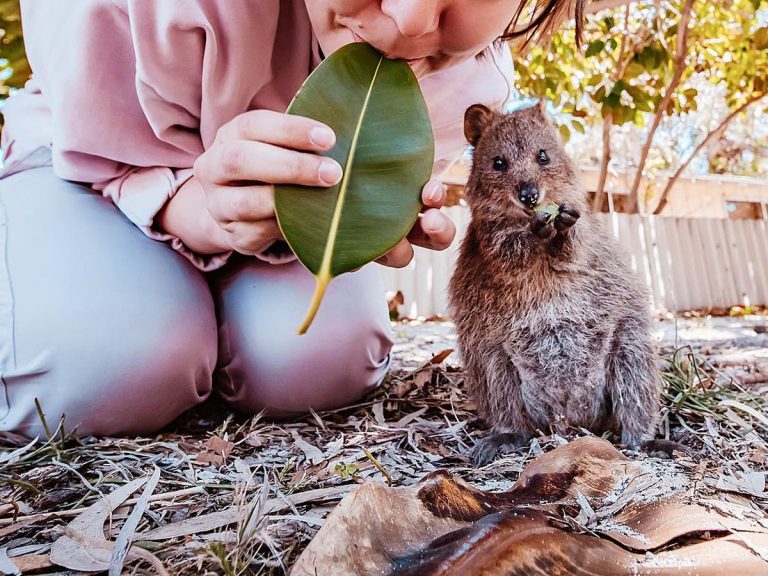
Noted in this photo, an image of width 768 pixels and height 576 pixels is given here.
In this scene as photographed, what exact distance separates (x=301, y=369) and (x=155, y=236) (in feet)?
1.60

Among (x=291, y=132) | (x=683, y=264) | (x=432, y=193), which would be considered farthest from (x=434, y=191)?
(x=683, y=264)

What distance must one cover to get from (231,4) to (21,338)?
849 millimetres

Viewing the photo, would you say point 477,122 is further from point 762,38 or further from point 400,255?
point 762,38

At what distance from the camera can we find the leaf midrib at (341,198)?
0.82m

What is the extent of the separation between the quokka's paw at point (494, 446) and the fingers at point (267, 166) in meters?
0.63

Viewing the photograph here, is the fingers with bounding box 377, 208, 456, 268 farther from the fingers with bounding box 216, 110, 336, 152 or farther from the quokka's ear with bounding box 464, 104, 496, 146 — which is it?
the quokka's ear with bounding box 464, 104, 496, 146

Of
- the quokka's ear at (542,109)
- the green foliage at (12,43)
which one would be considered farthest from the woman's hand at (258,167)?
the green foliage at (12,43)

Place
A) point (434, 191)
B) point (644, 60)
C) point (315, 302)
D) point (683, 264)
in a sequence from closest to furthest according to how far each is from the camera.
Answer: point (315, 302) < point (434, 191) < point (644, 60) < point (683, 264)

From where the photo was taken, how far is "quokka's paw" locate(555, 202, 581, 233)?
1.36 meters

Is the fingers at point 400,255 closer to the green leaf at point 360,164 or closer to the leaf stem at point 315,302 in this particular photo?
the green leaf at point 360,164

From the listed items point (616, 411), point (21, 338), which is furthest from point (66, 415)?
point (616, 411)

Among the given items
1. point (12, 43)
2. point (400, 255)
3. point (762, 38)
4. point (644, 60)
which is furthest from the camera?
point (644, 60)

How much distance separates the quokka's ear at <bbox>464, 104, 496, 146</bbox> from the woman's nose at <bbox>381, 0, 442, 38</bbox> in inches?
27.4

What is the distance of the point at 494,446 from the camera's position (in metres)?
1.26
